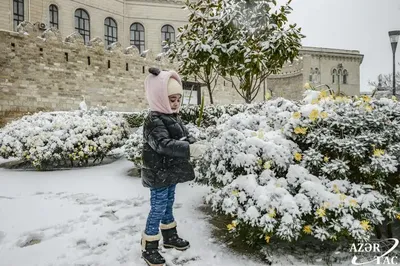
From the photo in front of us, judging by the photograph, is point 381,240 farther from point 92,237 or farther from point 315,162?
point 92,237

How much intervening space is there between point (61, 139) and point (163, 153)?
5154 millimetres

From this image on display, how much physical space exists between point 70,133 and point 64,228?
3.96 m

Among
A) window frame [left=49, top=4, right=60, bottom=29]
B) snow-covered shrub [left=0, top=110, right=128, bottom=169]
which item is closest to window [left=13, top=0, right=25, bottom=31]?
window frame [left=49, top=4, right=60, bottom=29]

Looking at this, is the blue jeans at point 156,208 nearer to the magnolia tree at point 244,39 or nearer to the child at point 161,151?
the child at point 161,151

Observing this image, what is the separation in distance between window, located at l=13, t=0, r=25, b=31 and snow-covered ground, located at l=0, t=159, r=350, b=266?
1861cm

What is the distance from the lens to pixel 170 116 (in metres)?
2.65

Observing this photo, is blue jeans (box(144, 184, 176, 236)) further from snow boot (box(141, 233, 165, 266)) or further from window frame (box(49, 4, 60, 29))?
window frame (box(49, 4, 60, 29))

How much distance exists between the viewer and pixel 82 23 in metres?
24.0

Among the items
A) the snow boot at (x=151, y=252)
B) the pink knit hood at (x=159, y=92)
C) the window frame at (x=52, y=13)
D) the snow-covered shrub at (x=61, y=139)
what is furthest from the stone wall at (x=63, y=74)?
the snow boot at (x=151, y=252)

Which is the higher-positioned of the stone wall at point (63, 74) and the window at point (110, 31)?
the window at point (110, 31)

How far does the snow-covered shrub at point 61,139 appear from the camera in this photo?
656 centimetres

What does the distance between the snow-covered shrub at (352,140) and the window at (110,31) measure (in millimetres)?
26217

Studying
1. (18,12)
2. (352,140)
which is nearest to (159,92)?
(352,140)

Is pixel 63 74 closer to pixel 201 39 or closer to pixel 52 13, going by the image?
pixel 52 13
